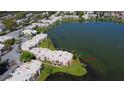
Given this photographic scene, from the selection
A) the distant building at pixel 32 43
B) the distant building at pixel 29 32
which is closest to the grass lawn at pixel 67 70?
the distant building at pixel 32 43

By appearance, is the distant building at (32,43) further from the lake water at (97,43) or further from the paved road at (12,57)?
the lake water at (97,43)

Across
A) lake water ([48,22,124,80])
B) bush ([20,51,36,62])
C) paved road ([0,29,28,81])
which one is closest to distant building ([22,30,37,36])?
paved road ([0,29,28,81])

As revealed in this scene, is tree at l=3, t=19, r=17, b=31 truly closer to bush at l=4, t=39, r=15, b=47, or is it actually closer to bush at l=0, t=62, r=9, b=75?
bush at l=4, t=39, r=15, b=47

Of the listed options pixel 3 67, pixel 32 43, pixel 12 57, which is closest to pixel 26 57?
pixel 12 57

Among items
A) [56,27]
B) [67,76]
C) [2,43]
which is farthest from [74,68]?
[56,27]

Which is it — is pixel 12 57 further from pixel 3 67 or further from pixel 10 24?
pixel 10 24
